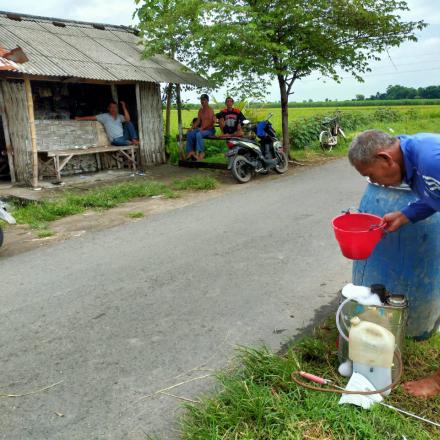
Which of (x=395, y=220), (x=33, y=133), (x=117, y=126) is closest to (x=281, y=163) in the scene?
(x=117, y=126)

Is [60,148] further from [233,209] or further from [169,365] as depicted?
[169,365]

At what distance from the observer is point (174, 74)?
454 inches

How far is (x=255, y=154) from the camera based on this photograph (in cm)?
945

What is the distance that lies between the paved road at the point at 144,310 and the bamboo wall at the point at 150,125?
553cm

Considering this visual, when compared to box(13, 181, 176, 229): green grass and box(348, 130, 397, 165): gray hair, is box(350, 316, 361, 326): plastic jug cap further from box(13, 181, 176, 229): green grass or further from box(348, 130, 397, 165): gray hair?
box(13, 181, 176, 229): green grass

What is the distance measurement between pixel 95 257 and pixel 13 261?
962 mm

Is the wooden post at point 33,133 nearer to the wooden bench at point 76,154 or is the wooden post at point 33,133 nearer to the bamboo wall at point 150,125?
the wooden bench at point 76,154

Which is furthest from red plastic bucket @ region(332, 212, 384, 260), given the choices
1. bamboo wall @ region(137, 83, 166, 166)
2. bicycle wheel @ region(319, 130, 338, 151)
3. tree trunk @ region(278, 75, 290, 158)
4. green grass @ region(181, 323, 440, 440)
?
bicycle wheel @ region(319, 130, 338, 151)

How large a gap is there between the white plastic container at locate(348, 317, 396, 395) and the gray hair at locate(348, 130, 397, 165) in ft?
2.93

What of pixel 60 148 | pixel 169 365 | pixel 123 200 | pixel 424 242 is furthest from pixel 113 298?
pixel 60 148

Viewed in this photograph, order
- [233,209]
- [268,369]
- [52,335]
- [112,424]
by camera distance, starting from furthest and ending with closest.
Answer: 1. [233,209]
2. [52,335]
3. [268,369]
4. [112,424]

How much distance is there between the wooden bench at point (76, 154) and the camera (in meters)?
9.66

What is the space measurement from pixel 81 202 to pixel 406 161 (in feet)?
20.9

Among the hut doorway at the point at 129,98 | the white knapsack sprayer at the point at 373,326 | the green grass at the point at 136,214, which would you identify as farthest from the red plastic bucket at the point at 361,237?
the hut doorway at the point at 129,98
